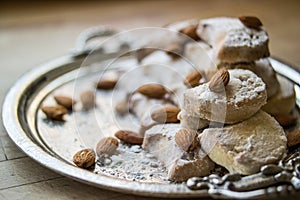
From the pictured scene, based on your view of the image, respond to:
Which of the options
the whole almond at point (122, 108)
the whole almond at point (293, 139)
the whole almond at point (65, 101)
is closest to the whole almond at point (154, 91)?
the whole almond at point (122, 108)

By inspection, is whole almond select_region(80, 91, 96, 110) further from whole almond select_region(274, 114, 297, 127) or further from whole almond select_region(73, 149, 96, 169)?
whole almond select_region(274, 114, 297, 127)

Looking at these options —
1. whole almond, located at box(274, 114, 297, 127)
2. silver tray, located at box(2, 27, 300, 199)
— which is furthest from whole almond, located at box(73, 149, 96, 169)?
whole almond, located at box(274, 114, 297, 127)

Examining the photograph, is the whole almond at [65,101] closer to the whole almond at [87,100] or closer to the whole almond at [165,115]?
the whole almond at [87,100]

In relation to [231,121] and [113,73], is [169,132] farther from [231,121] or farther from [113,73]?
[113,73]

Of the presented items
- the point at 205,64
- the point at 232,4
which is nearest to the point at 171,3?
the point at 232,4

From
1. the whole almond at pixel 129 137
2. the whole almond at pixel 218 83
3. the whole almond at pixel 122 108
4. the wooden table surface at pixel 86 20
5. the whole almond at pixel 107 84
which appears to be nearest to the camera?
the whole almond at pixel 218 83

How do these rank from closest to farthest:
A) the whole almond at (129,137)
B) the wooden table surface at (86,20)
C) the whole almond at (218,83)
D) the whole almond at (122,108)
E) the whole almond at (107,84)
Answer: the whole almond at (218,83) < the whole almond at (129,137) < the whole almond at (122,108) < the whole almond at (107,84) < the wooden table surface at (86,20)

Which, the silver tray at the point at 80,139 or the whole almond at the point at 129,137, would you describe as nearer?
the silver tray at the point at 80,139

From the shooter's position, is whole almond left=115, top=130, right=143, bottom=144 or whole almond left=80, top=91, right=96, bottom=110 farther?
whole almond left=80, top=91, right=96, bottom=110
